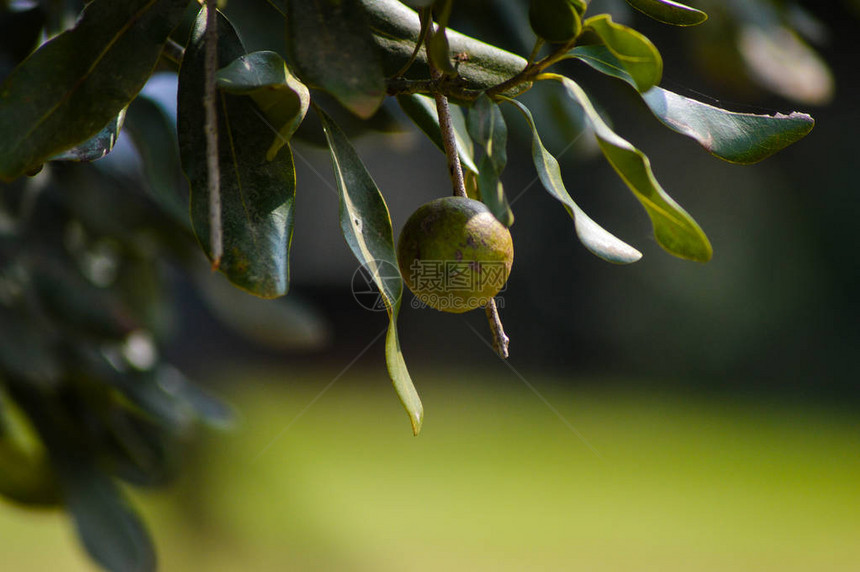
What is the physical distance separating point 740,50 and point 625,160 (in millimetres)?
930

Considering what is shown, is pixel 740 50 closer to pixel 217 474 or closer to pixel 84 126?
pixel 84 126

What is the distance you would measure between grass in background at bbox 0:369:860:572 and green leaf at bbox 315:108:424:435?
1.31 meters

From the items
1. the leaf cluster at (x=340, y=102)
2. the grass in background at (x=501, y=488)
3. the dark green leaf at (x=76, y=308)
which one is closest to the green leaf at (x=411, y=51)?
the leaf cluster at (x=340, y=102)

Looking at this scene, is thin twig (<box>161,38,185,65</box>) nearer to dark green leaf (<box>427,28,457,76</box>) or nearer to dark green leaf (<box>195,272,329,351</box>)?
dark green leaf (<box>427,28,457,76</box>)

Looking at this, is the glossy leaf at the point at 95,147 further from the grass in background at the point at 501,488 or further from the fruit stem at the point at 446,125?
the grass in background at the point at 501,488

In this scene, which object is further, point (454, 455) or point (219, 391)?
point (454, 455)

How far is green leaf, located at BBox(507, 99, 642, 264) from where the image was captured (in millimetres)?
360

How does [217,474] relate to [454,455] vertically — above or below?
above

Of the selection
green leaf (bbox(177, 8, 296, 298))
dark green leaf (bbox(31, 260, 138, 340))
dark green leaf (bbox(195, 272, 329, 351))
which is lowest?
dark green leaf (bbox(195, 272, 329, 351))

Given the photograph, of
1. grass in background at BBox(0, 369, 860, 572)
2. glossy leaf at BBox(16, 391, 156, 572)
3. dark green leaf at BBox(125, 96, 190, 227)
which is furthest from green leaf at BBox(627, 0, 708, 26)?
grass in background at BBox(0, 369, 860, 572)

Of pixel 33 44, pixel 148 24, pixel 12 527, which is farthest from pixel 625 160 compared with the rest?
pixel 12 527

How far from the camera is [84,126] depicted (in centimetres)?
39

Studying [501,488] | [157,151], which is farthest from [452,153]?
[501,488]

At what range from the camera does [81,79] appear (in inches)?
15.4
